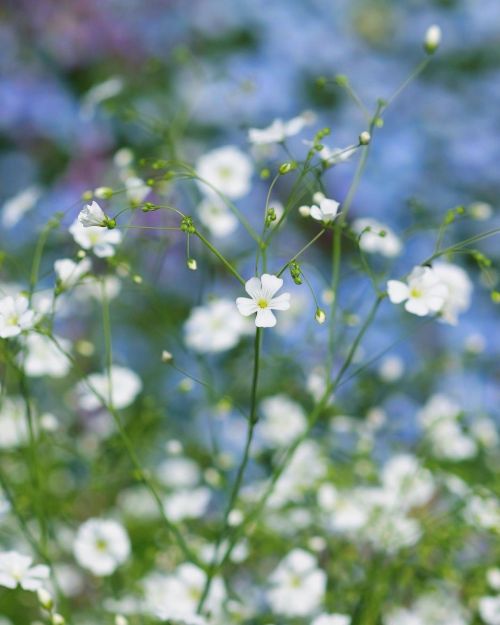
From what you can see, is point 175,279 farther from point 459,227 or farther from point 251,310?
point 251,310

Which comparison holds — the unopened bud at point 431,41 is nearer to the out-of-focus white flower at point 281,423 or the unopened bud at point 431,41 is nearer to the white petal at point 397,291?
the white petal at point 397,291

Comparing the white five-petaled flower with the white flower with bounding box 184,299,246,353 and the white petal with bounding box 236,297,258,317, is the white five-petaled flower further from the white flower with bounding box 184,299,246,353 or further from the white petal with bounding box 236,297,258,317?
the white flower with bounding box 184,299,246,353

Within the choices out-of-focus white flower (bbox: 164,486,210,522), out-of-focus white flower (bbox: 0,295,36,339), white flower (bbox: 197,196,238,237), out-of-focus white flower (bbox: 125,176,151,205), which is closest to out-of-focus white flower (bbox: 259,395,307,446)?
out-of-focus white flower (bbox: 164,486,210,522)

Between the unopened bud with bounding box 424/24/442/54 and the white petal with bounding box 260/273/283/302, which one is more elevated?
the unopened bud with bounding box 424/24/442/54

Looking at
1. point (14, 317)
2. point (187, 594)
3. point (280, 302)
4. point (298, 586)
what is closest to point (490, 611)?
point (298, 586)

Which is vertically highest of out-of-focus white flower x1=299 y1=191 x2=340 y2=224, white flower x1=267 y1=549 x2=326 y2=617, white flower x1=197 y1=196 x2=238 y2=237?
out-of-focus white flower x1=299 y1=191 x2=340 y2=224

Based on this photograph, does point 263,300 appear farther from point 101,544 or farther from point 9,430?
point 9,430

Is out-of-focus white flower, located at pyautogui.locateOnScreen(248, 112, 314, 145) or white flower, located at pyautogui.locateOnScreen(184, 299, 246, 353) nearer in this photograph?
out-of-focus white flower, located at pyautogui.locateOnScreen(248, 112, 314, 145)
